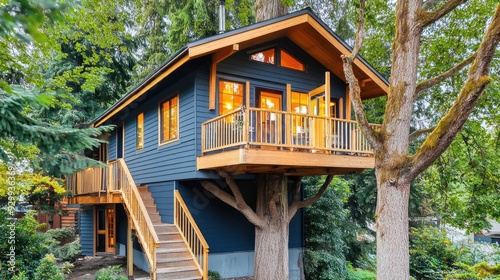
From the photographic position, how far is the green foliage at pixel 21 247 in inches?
311

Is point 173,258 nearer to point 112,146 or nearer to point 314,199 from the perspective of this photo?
point 314,199

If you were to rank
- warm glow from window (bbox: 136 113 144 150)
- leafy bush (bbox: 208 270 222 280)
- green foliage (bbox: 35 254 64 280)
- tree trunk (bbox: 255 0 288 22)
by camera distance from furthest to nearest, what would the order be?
1. warm glow from window (bbox: 136 113 144 150)
2. tree trunk (bbox: 255 0 288 22)
3. leafy bush (bbox: 208 270 222 280)
4. green foliage (bbox: 35 254 64 280)

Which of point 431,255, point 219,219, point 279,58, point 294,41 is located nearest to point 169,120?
point 219,219

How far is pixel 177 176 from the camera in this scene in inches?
359

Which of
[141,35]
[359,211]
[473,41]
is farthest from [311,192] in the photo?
[141,35]

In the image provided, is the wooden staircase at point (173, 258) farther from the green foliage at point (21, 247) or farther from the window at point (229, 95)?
the window at point (229, 95)

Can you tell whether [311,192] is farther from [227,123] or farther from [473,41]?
[473,41]

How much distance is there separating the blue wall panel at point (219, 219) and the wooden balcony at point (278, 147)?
1789 mm

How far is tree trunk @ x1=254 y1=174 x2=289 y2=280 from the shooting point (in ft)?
29.1

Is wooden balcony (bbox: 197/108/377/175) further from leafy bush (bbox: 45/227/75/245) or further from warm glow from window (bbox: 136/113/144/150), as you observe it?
leafy bush (bbox: 45/227/75/245)

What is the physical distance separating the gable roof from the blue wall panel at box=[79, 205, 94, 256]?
7538mm

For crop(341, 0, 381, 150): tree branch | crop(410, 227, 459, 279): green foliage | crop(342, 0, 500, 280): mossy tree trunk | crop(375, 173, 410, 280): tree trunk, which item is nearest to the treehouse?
crop(341, 0, 381, 150): tree branch

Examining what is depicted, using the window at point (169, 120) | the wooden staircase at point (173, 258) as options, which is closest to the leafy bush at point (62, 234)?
the window at point (169, 120)

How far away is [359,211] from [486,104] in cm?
751
